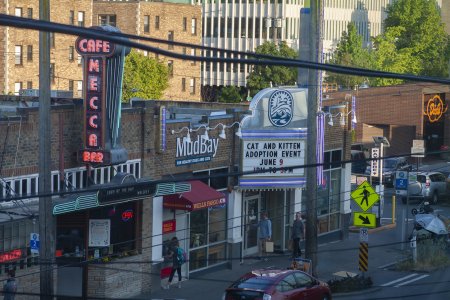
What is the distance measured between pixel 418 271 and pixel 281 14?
6159 centimetres

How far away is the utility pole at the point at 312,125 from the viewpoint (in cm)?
2281

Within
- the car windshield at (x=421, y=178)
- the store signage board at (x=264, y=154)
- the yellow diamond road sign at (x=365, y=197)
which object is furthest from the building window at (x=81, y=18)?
the yellow diamond road sign at (x=365, y=197)

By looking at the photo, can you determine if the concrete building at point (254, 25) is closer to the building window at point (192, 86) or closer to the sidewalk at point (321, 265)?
the building window at point (192, 86)

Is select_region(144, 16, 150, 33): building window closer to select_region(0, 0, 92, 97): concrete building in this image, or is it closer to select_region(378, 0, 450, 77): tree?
select_region(0, 0, 92, 97): concrete building

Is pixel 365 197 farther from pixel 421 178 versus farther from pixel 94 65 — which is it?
pixel 421 178

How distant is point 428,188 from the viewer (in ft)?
142

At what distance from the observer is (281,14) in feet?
284

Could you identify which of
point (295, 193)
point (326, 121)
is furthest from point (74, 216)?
point (326, 121)

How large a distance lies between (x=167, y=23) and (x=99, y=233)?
5543 centimetres

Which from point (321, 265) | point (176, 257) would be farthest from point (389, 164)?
point (176, 257)

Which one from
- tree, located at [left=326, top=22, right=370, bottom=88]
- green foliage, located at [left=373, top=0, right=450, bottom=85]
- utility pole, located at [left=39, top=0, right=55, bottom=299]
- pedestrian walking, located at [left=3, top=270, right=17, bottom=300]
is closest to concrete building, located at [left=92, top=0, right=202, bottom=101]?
tree, located at [left=326, top=22, right=370, bottom=88]

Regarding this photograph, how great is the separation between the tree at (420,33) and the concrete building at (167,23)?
1678 centimetres

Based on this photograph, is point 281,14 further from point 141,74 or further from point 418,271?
point 418,271

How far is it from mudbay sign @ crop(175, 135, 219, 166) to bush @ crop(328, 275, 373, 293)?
198 inches
